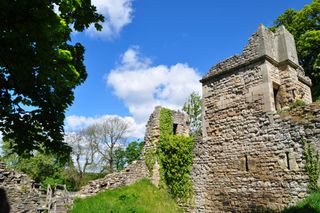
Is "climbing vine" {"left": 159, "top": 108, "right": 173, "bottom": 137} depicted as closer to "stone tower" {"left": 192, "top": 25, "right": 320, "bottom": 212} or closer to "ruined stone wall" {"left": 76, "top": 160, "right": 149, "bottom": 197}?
"ruined stone wall" {"left": 76, "top": 160, "right": 149, "bottom": 197}

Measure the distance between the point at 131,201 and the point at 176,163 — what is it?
8.92ft

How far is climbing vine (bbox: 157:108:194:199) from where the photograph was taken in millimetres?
12828

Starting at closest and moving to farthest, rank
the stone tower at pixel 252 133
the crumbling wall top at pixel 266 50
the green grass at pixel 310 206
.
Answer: the green grass at pixel 310 206, the stone tower at pixel 252 133, the crumbling wall top at pixel 266 50

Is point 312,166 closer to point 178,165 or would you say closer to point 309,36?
point 178,165

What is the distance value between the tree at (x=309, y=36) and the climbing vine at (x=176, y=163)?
11.5 m

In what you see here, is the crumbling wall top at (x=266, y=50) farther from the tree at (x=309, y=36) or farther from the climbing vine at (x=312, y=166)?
the tree at (x=309, y=36)

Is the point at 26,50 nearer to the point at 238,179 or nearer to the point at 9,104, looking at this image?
the point at 9,104

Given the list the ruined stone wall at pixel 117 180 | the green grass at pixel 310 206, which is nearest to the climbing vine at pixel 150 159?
the ruined stone wall at pixel 117 180

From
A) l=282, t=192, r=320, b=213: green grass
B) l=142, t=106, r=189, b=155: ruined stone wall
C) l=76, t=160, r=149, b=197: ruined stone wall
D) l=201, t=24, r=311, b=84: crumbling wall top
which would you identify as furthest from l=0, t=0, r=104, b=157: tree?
l=142, t=106, r=189, b=155: ruined stone wall

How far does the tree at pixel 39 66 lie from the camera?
325 cm

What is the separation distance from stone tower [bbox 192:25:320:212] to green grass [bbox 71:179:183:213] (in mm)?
1596

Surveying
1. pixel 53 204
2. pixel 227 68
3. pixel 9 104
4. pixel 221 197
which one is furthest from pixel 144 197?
pixel 9 104

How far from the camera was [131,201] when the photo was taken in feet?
39.7

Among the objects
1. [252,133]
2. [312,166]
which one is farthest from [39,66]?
[252,133]
